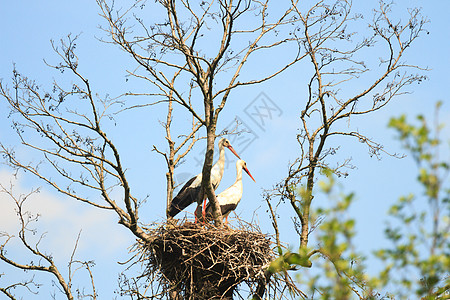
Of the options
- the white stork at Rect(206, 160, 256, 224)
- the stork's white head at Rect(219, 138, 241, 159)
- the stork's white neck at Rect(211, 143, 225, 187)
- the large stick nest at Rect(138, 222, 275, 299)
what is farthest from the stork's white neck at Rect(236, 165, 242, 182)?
the large stick nest at Rect(138, 222, 275, 299)

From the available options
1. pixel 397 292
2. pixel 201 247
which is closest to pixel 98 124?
pixel 201 247

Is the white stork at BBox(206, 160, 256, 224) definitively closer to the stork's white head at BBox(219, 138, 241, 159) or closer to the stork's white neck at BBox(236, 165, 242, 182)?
the stork's white neck at BBox(236, 165, 242, 182)

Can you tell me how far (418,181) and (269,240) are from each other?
509 cm

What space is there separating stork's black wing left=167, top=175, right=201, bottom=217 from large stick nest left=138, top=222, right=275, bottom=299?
1915 millimetres

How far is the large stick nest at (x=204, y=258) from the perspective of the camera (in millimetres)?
7648

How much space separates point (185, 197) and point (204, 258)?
2386 mm

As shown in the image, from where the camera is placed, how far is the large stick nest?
301 inches

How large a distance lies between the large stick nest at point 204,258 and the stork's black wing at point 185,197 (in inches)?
75.4

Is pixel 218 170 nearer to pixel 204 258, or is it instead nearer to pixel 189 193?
pixel 189 193

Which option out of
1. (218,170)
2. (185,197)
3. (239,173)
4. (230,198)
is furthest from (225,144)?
(185,197)

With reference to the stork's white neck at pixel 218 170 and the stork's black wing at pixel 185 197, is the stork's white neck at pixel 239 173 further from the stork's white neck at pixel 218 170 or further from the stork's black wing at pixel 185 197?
the stork's black wing at pixel 185 197

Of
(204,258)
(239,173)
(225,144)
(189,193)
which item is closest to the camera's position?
(204,258)

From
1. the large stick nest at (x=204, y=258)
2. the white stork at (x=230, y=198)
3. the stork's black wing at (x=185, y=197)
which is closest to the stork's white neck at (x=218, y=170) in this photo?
the white stork at (x=230, y=198)

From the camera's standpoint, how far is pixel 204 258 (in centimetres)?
783
